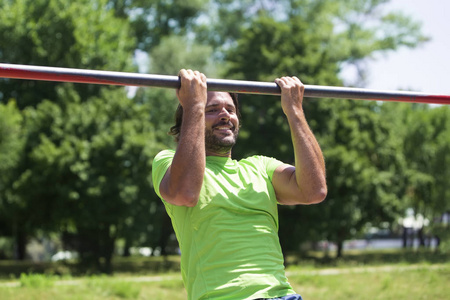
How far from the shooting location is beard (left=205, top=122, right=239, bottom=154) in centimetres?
291

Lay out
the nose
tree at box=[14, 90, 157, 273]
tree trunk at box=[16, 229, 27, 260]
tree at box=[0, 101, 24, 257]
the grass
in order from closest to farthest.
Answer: the nose < the grass < tree at box=[0, 101, 24, 257] < tree at box=[14, 90, 157, 273] < tree trunk at box=[16, 229, 27, 260]

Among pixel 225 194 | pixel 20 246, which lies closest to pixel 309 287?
pixel 225 194

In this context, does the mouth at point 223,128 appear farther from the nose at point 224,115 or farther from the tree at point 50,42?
the tree at point 50,42

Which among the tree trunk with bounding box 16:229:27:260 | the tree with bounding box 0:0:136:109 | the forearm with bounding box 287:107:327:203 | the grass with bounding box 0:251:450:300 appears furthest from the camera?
the tree trunk with bounding box 16:229:27:260

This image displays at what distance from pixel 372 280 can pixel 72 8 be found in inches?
675

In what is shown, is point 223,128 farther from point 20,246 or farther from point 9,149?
point 20,246

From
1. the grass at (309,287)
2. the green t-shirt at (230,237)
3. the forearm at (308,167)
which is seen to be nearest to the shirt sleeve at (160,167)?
the green t-shirt at (230,237)

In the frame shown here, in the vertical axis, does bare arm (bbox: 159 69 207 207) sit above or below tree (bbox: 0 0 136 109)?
below

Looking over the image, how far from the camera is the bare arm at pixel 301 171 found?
2822 mm

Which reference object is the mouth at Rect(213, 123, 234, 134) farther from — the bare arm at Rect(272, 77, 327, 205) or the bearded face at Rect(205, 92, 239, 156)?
the bare arm at Rect(272, 77, 327, 205)

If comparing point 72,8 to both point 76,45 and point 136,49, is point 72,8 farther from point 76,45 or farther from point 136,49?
point 136,49

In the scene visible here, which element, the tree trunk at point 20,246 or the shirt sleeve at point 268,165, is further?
the tree trunk at point 20,246

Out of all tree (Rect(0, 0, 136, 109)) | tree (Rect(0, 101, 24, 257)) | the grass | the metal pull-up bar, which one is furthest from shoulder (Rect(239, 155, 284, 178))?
tree (Rect(0, 0, 136, 109))

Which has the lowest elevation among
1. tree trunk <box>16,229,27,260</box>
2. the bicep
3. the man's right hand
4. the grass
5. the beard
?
tree trunk <box>16,229,27,260</box>
